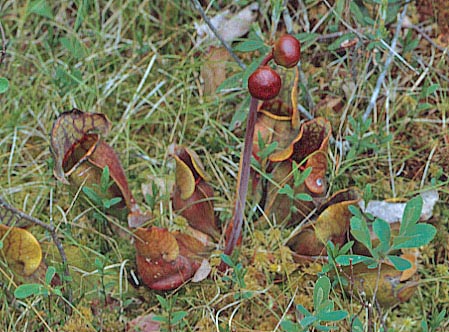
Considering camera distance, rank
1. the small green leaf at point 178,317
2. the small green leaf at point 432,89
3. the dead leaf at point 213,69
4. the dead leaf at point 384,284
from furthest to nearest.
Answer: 1. the dead leaf at point 213,69
2. the small green leaf at point 432,89
3. the dead leaf at point 384,284
4. the small green leaf at point 178,317

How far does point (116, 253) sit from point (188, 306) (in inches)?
11.0

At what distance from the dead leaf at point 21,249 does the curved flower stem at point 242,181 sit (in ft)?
1.72

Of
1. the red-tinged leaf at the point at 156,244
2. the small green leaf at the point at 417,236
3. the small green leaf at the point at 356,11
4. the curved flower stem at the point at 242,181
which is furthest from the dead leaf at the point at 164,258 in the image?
the small green leaf at the point at 356,11

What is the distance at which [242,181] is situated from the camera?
155 cm

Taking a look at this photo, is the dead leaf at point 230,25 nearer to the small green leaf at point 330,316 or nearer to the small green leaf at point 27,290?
the small green leaf at point 27,290

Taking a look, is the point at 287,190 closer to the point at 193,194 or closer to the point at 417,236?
the point at 193,194

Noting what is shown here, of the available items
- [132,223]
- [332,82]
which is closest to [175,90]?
[332,82]

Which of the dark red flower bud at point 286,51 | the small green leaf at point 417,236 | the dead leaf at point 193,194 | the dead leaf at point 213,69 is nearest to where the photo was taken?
the small green leaf at point 417,236

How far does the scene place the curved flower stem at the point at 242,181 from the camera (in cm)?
142

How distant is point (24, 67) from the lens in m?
2.38

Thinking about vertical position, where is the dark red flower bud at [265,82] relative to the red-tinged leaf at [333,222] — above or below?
above

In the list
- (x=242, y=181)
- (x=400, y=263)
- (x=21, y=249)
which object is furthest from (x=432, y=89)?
(x=21, y=249)

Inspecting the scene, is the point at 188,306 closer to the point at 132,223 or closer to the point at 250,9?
the point at 132,223

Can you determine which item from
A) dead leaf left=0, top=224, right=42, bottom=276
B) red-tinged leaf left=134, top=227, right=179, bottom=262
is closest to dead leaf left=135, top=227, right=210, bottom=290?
red-tinged leaf left=134, top=227, right=179, bottom=262
